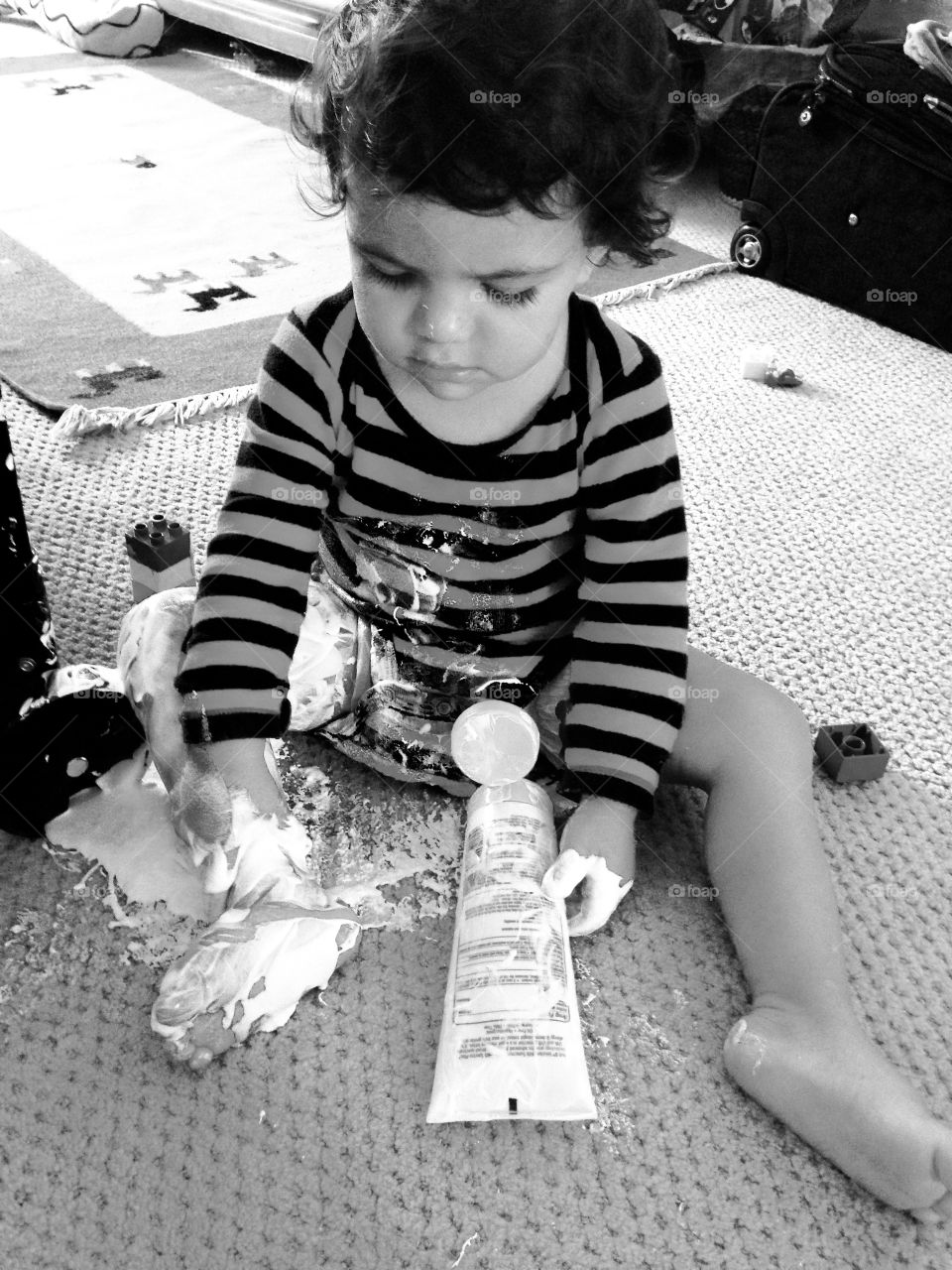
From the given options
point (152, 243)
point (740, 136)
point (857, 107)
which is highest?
point (857, 107)

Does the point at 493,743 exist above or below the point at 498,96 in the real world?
below

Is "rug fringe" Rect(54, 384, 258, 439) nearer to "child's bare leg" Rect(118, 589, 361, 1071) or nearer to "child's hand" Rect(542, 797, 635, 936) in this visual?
"child's bare leg" Rect(118, 589, 361, 1071)

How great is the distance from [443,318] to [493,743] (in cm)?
30

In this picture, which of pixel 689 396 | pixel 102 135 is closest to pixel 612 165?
pixel 689 396

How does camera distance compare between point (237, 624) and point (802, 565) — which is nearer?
point (237, 624)

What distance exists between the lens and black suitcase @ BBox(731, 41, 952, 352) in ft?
4.79

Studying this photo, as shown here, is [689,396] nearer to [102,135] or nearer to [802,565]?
[802,565]

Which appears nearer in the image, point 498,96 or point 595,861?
point 498,96

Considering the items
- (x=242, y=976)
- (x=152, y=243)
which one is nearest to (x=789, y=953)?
(x=242, y=976)

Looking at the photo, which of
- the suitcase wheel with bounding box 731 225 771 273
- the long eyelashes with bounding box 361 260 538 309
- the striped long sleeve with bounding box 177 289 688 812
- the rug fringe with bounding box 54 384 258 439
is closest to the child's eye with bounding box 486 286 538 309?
the long eyelashes with bounding box 361 260 538 309

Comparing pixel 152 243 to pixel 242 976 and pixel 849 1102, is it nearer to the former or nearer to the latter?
pixel 242 976

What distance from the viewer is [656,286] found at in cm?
167

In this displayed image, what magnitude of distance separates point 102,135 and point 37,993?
1.86 m

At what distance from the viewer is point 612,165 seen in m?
0.63
